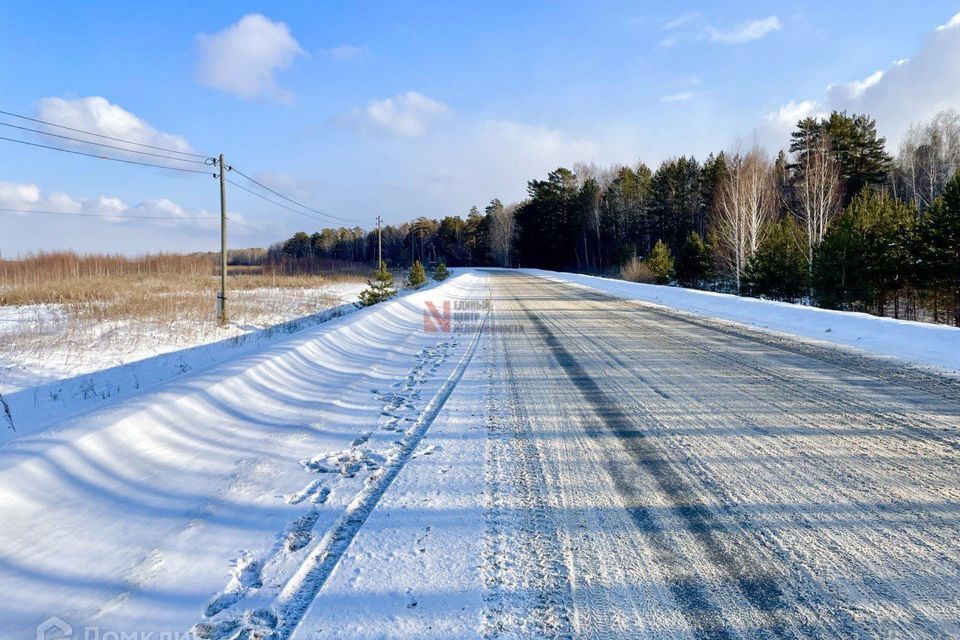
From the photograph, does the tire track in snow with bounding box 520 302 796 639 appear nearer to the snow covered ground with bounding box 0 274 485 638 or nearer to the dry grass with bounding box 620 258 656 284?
the snow covered ground with bounding box 0 274 485 638

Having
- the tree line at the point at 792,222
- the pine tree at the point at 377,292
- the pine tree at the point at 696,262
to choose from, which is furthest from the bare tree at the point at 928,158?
the pine tree at the point at 377,292

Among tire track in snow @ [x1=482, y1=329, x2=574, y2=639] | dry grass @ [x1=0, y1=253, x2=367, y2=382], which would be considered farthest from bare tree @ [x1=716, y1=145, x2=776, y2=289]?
tire track in snow @ [x1=482, y1=329, x2=574, y2=639]

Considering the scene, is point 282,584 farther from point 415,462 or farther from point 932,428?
point 932,428

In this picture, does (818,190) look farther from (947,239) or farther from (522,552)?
(522,552)

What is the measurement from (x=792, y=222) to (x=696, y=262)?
7.84 meters

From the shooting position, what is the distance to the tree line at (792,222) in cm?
1959

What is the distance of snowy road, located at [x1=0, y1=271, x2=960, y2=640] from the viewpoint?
2.15 meters

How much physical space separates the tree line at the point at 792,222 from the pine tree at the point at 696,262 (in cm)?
10

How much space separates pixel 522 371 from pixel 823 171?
2620 cm

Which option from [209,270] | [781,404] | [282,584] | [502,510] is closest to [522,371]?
[781,404]

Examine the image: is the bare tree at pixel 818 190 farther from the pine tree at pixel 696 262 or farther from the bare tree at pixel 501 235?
the bare tree at pixel 501 235

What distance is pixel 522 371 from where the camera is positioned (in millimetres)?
7207

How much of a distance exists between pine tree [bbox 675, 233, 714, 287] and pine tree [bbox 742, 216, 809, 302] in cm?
747

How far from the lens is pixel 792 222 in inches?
1196
